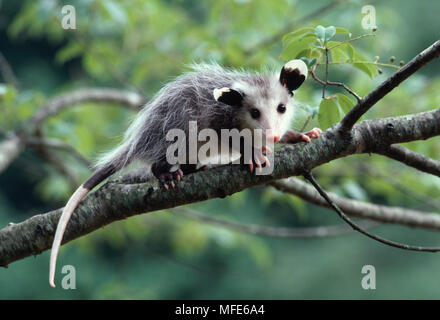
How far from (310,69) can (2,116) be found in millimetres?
1913

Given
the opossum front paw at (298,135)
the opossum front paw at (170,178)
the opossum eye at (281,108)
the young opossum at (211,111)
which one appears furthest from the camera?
the opossum eye at (281,108)

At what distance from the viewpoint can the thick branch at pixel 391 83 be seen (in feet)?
4.18

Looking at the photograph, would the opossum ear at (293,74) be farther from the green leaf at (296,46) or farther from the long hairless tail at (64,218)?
the long hairless tail at (64,218)

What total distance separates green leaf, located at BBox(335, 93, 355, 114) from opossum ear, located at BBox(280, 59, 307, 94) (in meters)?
0.15

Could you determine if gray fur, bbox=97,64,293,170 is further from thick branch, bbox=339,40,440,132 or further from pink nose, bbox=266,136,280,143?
thick branch, bbox=339,40,440,132

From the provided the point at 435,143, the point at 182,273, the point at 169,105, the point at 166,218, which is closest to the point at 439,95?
the point at 435,143

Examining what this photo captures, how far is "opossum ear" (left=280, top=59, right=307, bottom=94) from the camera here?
1.57 meters

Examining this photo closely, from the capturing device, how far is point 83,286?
241 inches

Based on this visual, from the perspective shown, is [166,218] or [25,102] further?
[166,218]

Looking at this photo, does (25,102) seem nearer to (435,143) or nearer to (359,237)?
(435,143)
